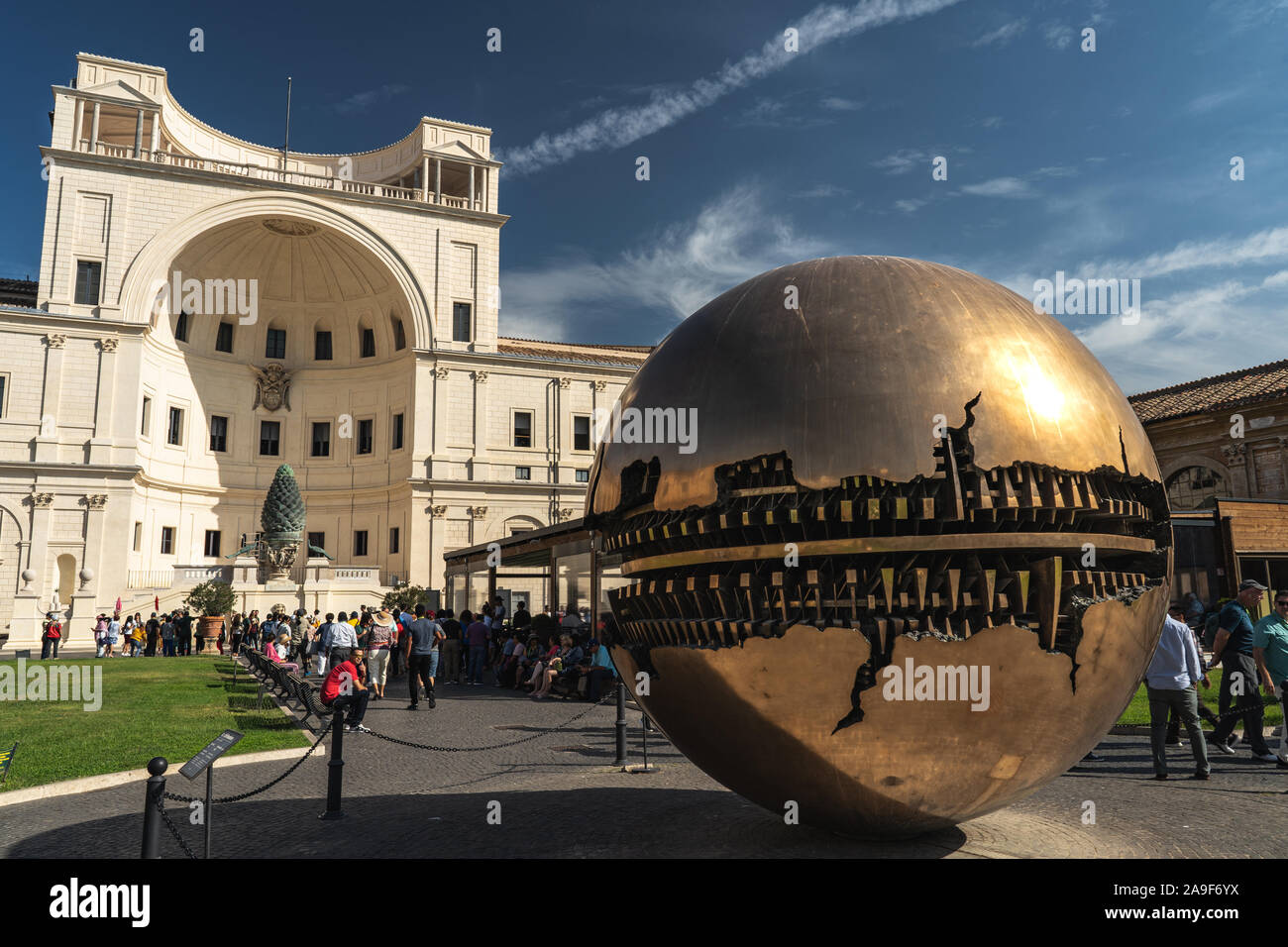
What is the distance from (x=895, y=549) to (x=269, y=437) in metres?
49.8

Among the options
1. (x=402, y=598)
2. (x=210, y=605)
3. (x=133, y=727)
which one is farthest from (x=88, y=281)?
(x=133, y=727)

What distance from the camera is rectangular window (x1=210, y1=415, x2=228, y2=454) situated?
47.0 m

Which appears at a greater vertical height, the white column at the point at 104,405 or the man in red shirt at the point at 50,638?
the white column at the point at 104,405

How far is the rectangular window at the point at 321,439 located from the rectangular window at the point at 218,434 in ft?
14.6

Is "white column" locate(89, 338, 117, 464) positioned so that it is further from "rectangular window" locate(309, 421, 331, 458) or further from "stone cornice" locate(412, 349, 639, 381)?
"stone cornice" locate(412, 349, 639, 381)

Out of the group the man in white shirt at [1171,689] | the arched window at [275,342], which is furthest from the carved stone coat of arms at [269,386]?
the man in white shirt at [1171,689]

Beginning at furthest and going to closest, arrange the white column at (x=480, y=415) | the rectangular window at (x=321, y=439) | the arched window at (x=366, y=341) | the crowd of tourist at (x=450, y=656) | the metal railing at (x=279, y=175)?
the arched window at (x=366, y=341)
the rectangular window at (x=321, y=439)
the white column at (x=480, y=415)
the metal railing at (x=279, y=175)
the crowd of tourist at (x=450, y=656)

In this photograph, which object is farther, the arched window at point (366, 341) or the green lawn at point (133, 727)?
the arched window at point (366, 341)

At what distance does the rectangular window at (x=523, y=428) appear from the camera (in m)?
48.1

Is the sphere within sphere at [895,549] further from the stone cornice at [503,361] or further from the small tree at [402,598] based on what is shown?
the stone cornice at [503,361]

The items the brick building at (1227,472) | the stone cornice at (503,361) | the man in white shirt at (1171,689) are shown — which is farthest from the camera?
the stone cornice at (503,361)

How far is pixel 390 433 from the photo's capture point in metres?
47.9
